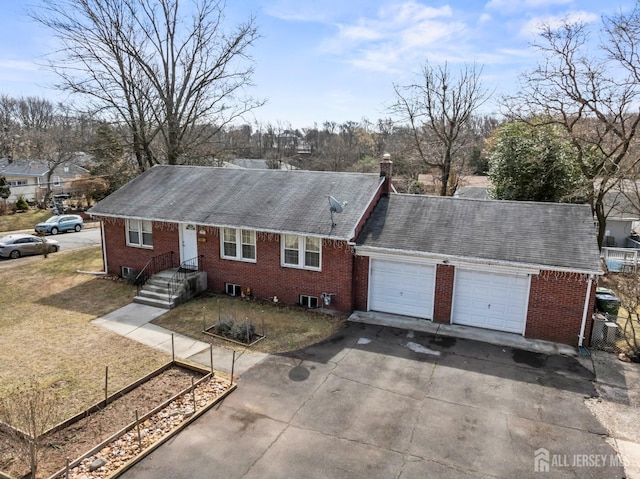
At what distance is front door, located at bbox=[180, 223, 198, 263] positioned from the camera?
16.6 m

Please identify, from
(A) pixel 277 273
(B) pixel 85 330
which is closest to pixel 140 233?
(B) pixel 85 330

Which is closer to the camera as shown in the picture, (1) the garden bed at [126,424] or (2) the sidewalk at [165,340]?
(1) the garden bed at [126,424]

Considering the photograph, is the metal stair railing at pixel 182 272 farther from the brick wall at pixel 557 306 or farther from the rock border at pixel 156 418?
the brick wall at pixel 557 306

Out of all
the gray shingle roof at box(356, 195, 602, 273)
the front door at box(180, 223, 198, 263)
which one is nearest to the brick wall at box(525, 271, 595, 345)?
the gray shingle roof at box(356, 195, 602, 273)

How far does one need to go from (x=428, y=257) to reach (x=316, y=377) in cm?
538

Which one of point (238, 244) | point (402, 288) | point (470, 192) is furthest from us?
point (470, 192)

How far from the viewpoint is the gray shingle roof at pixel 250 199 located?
14703 millimetres

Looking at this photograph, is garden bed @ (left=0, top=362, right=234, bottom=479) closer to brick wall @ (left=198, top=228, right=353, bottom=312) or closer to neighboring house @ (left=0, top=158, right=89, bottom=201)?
brick wall @ (left=198, top=228, right=353, bottom=312)

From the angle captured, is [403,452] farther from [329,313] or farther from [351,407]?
[329,313]

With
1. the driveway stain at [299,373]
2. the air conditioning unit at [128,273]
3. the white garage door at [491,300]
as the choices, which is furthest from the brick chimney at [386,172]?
the air conditioning unit at [128,273]

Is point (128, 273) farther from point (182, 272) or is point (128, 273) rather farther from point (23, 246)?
point (23, 246)

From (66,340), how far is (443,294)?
11.7m

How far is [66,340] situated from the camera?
1239cm

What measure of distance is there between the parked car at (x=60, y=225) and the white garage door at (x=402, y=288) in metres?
28.8
